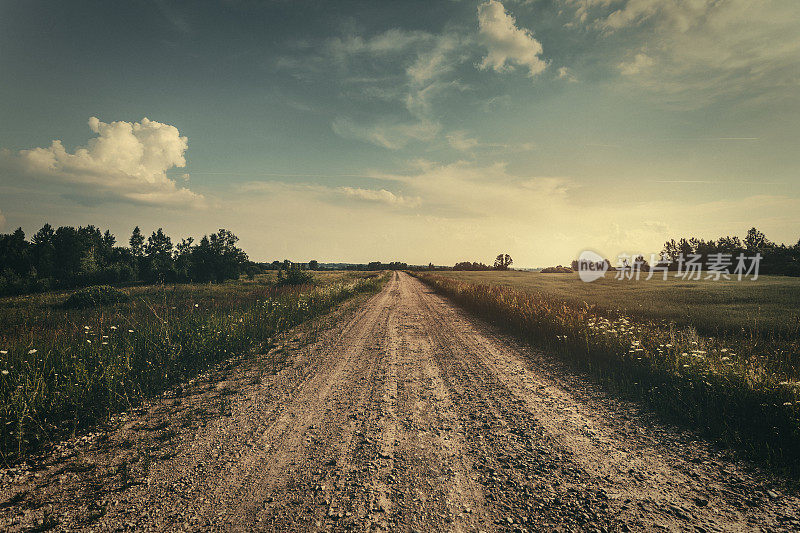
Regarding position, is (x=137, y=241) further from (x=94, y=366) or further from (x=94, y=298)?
(x=94, y=366)

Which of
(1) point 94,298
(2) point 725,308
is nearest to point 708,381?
(2) point 725,308

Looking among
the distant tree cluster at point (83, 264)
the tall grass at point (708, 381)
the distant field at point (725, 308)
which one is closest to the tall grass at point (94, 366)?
the tall grass at point (708, 381)

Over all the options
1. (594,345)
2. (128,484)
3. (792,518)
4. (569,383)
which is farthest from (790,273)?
(128,484)

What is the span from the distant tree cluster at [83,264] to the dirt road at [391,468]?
56.6 m

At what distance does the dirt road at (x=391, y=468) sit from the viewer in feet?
9.66

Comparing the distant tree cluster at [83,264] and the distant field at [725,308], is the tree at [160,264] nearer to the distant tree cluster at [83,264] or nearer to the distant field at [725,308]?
the distant tree cluster at [83,264]

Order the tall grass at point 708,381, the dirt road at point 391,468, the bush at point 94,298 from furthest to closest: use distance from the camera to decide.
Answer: the bush at point 94,298 → the tall grass at point 708,381 → the dirt road at point 391,468

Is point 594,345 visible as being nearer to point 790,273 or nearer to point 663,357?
point 663,357

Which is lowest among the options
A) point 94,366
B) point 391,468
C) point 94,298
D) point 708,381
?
point 94,298

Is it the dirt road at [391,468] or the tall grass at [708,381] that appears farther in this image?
the tall grass at [708,381]

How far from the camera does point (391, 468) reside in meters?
3.74

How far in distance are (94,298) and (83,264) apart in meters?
50.2

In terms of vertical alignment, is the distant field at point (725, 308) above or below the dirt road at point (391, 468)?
above

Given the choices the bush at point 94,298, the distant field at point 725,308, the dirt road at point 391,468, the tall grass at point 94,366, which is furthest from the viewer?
the bush at point 94,298
